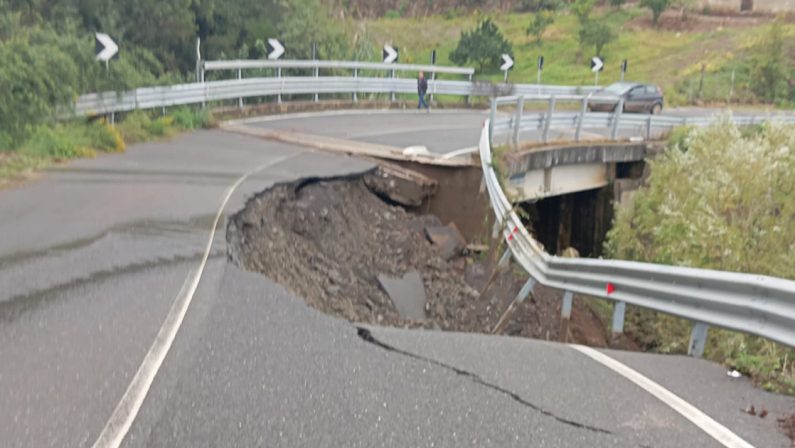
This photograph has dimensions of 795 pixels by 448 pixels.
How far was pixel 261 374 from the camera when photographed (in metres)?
5.20

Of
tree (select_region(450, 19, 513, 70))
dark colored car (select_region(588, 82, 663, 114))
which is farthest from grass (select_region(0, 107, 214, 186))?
tree (select_region(450, 19, 513, 70))

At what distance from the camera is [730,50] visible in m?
47.2

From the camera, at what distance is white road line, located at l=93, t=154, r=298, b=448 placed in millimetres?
4215

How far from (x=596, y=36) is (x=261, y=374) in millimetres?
46162

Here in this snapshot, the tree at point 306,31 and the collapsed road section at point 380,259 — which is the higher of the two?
the tree at point 306,31

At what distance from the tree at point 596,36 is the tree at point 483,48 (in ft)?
17.1

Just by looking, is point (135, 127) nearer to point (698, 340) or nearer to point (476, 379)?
point (698, 340)

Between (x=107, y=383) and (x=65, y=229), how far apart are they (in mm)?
4469

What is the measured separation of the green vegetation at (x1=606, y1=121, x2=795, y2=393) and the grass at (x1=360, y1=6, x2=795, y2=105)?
90.4 ft

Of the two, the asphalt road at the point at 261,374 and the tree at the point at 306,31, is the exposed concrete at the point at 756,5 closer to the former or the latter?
the tree at the point at 306,31

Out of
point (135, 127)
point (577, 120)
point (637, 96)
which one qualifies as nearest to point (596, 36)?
point (637, 96)

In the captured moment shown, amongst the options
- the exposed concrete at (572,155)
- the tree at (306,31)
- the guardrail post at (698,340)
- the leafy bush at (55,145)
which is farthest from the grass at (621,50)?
the guardrail post at (698,340)

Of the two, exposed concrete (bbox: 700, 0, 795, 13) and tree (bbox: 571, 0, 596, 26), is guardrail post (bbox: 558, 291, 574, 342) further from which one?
exposed concrete (bbox: 700, 0, 795, 13)

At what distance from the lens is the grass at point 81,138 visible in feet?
41.4
